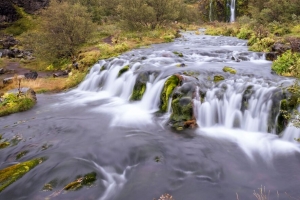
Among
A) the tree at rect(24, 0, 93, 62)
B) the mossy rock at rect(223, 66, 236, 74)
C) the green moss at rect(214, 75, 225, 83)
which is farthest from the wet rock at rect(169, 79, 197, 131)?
the tree at rect(24, 0, 93, 62)

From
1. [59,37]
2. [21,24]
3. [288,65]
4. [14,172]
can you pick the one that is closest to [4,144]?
[14,172]

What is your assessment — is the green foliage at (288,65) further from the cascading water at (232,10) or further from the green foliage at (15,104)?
the cascading water at (232,10)

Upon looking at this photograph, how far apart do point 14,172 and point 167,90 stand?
6684 millimetres

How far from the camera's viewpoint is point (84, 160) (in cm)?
708

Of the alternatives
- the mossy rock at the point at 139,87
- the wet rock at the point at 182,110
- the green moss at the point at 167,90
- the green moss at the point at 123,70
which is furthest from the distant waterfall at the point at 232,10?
the wet rock at the point at 182,110

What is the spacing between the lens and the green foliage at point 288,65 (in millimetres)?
11918

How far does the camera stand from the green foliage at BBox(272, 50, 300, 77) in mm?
11918

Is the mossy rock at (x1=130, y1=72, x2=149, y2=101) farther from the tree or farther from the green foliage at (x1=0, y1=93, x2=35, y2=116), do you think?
the tree

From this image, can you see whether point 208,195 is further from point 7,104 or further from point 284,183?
point 7,104

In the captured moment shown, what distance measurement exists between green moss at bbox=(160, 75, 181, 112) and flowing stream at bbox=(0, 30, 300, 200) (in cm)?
44

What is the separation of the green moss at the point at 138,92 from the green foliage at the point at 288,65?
696 centimetres

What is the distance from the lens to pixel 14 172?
627 centimetres

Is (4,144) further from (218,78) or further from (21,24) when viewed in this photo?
(21,24)

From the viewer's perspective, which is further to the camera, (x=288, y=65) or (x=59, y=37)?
(x=59, y=37)
